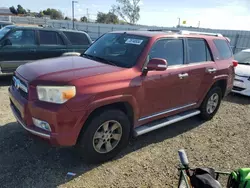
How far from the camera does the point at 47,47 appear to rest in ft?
24.5

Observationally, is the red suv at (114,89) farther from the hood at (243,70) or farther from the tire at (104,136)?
the hood at (243,70)

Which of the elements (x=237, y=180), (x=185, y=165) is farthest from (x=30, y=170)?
(x=237, y=180)

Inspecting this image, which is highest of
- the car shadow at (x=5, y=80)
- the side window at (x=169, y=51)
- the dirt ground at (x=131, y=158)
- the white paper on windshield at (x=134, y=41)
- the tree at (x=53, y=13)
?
the tree at (x=53, y=13)

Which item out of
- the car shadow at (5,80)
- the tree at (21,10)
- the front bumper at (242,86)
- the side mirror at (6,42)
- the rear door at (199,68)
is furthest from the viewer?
the tree at (21,10)

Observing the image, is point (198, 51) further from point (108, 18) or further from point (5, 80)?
point (108, 18)

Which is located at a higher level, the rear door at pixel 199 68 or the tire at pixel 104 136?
the rear door at pixel 199 68

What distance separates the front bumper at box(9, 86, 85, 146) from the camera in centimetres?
267

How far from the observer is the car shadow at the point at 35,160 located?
113 inches

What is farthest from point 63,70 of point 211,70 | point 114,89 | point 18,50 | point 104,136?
point 18,50

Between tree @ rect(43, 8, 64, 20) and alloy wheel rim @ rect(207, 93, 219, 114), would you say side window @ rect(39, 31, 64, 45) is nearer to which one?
alloy wheel rim @ rect(207, 93, 219, 114)

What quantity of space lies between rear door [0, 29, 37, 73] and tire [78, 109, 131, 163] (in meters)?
Answer: 4.98

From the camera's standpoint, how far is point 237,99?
726 cm

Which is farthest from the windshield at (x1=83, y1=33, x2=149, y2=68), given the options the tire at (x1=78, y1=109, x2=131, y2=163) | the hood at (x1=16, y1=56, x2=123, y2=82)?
the tire at (x1=78, y1=109, x2=131, y2=163)

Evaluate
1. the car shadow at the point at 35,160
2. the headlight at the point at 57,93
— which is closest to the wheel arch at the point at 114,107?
the headlight at the point at 57,93
